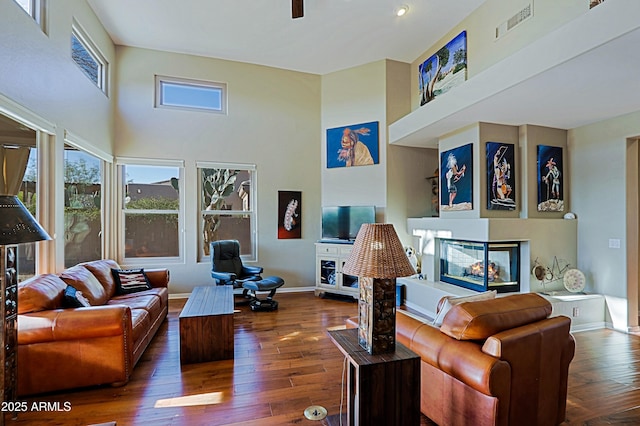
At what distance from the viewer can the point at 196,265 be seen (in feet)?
18.3

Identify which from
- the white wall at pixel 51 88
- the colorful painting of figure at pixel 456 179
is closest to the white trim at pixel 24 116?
the white wall at pixel 51 88

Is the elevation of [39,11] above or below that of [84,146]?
above

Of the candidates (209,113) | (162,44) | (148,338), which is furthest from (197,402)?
(162,44)

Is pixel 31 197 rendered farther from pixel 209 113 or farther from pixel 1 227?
pixel 209 113

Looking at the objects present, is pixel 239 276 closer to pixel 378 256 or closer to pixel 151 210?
pixel 151 210

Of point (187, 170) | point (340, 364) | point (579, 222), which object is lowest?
point (340, 364)

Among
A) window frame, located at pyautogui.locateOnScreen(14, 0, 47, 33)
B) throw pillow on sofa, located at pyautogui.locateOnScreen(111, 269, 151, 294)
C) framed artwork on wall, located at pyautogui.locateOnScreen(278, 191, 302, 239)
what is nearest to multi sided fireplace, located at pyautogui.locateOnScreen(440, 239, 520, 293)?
framed artwork on wall, located at pyautogui.locateOnScreen(278, 191, 302, 239)

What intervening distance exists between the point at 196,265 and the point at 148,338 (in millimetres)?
2410

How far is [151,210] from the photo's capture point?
5504 mm

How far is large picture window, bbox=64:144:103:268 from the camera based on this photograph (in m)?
4.00

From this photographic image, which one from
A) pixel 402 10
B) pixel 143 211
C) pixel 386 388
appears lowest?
pixel 386 388

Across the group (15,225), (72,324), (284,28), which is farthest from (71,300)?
(284,28)

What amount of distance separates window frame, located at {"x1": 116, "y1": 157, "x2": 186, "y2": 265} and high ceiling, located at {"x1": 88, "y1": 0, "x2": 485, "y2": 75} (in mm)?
1957

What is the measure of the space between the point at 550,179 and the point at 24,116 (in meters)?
6.08
